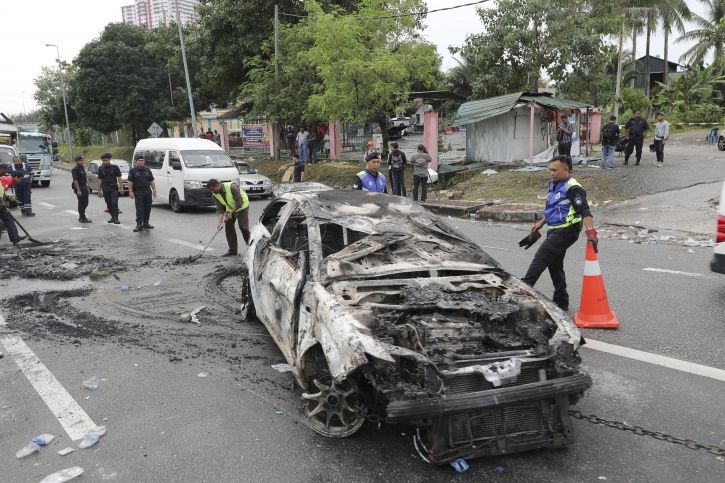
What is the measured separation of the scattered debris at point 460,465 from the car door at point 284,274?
4.75 feet

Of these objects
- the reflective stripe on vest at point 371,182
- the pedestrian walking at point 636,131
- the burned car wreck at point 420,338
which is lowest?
the burned car wreck at point 420,338

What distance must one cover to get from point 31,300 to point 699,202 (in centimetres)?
1325

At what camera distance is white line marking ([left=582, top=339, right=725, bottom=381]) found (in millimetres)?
4582

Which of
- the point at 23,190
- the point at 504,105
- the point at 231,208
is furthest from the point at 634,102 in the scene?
the point at 23,190

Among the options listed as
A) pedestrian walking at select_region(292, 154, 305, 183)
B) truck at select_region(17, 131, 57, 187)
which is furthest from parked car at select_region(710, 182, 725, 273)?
truck at select_region(17, 131, 57, 187)

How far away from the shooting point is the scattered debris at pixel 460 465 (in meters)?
3.33

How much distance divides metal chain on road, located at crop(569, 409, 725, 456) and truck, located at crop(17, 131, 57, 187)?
2895 centimetres

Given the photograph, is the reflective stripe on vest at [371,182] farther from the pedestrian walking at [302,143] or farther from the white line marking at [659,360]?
the pedestrian walking at [302,143]

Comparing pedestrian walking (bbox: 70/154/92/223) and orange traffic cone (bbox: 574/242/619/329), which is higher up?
pedestrian walking (bbox: 70/154/92/223)

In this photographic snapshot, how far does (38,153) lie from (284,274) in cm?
2926

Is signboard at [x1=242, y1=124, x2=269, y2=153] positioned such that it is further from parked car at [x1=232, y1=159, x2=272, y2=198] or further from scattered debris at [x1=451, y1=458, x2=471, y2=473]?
scattered debris at [x1=451, y1=458, x2=471, y2=473]

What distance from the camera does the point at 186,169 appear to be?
1600cm

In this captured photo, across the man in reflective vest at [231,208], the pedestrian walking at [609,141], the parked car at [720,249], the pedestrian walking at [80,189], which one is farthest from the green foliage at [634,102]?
the parked car at [720,249]

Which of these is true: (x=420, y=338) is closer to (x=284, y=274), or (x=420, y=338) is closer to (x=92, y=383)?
(x=284, y=274)
